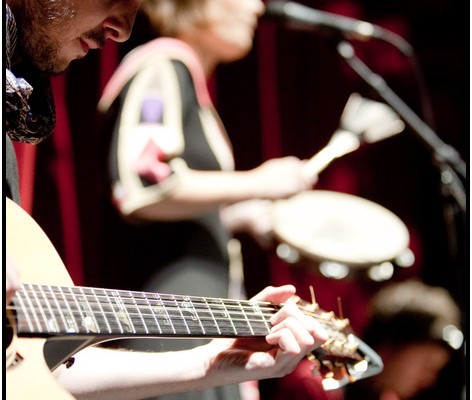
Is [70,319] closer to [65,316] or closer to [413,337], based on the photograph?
[65,316]

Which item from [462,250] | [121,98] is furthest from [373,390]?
[121,98]

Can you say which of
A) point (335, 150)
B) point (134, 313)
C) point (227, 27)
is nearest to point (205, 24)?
point (227, 27)

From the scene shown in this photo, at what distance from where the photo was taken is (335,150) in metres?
2.21

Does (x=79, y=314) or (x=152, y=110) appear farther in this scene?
(x=152, y=110)

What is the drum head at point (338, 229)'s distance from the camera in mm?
2082

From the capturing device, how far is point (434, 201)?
122 inches

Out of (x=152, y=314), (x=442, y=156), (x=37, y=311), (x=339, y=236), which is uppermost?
(x=37, y=311)

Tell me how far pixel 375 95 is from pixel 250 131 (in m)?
0.45

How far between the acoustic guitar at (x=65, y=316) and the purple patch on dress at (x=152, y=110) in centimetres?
56

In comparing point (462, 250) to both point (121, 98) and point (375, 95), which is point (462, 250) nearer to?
point (375, 95)

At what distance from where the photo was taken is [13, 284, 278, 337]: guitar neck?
1007 mm

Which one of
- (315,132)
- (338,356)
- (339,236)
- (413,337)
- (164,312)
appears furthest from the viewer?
(315,132)

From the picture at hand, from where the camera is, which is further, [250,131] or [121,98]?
[250,131]

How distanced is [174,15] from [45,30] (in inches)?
31.0
